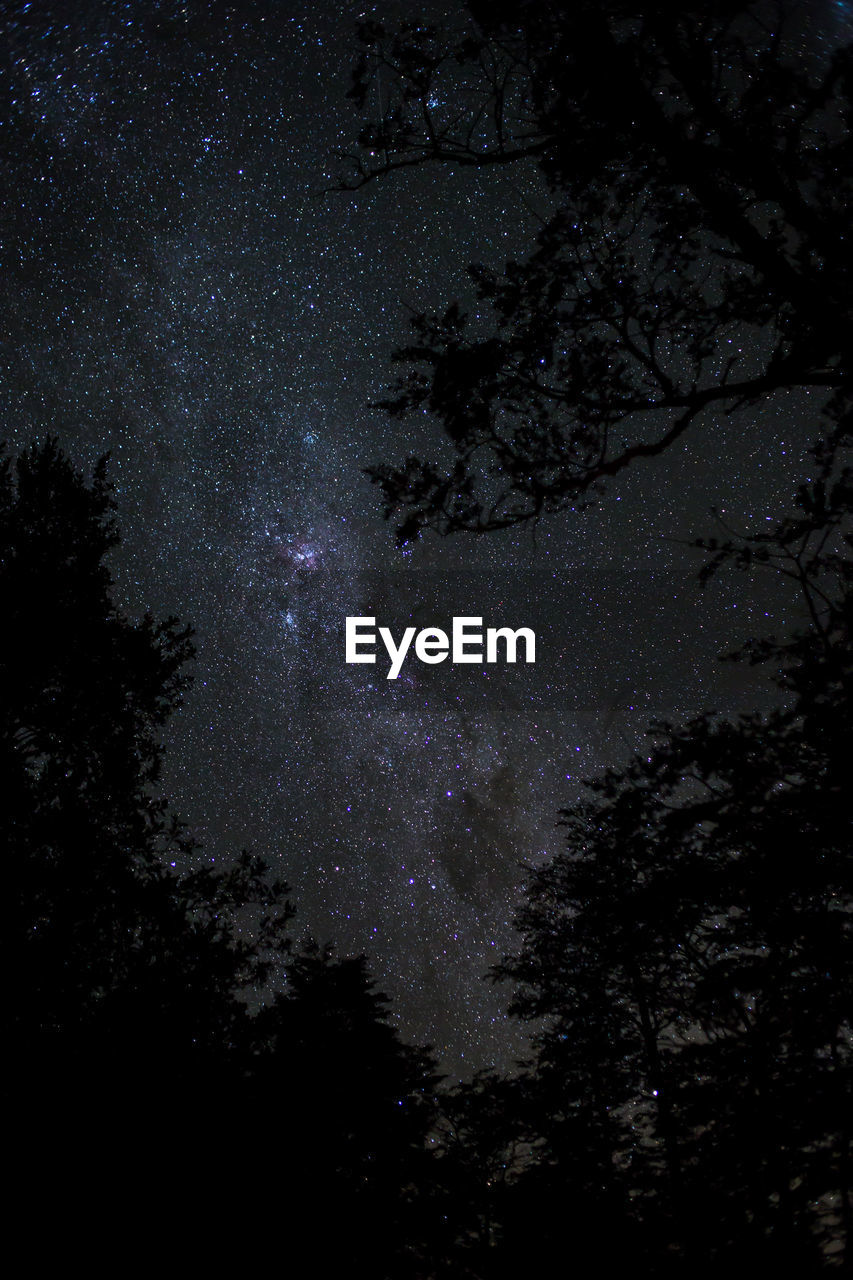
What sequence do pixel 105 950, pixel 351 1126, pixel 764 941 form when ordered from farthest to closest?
pixel 351 1126 < pixel 105 950 < pixel 764 941

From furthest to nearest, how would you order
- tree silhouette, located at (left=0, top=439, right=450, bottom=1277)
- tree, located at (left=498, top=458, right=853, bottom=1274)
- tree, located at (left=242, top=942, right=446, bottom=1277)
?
A: tree, located at (left=242, top=942, right=446, bottom=1277) → tree silhouette, located at (left=0, top=439, right=450, bottom=1277) → tree, located at (left=498, top=458, right=853, bottom=1274)

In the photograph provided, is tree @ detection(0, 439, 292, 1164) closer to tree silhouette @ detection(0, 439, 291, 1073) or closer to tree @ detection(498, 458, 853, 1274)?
tree silhouette @ detection(0, 439, 291, 1073)

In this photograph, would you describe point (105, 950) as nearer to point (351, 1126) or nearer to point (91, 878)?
point (91, 878)

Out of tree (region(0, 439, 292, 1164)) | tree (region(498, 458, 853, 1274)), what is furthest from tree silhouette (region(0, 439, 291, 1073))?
tree (region(498, 458, 853, 1274))

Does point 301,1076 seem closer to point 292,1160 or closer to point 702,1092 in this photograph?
point 292,1160

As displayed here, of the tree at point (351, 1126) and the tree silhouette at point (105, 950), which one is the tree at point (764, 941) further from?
the tree at point (351, 1126)

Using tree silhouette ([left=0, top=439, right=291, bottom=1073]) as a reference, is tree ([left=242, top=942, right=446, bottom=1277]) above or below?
below

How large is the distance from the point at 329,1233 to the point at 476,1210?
5651 mm

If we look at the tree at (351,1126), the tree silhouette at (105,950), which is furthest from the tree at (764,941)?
the tree at (351,1126)

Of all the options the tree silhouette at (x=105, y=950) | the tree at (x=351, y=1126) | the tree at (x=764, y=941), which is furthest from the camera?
the tree at (x=351, y=1126)

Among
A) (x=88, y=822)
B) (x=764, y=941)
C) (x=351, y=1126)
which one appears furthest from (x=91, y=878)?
(x=351, y=1126)

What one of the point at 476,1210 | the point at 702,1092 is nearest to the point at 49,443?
the point at 702,1092

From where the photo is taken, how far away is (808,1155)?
136 inches

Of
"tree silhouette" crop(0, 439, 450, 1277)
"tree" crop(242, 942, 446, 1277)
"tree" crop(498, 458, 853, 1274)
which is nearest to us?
"tree" crop(498, 458, 853, 1274)
